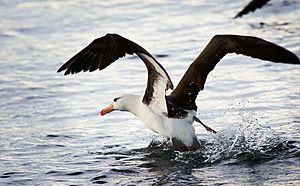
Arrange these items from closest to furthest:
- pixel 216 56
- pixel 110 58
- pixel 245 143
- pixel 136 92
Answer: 1. pixel 216 56
2. pixel 110 58
3. pixel 245 143
4. pixel 136 92

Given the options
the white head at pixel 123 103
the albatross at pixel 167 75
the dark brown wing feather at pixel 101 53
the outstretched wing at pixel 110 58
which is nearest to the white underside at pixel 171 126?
the albatross at pixel 167 75

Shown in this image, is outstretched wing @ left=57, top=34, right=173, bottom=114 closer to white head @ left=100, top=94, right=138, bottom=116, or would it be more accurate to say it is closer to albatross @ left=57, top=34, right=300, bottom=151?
albatross @ left=57, top=34, right=300, bottom=151

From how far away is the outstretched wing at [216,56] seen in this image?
772cm

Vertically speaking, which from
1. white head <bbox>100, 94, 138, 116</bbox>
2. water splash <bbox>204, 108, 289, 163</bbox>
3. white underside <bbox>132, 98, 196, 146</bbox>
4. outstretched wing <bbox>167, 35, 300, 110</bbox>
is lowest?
water splash <bbox>204, 108, 289, 163</bbox>

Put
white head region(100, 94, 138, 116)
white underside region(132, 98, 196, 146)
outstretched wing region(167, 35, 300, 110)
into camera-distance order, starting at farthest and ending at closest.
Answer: white head region(100, 94, 138, 116) < white underside region(132, 98, 196, 146) < outstretched wing region(167, 35, 300, 110)

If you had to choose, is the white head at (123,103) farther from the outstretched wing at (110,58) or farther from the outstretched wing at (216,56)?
the outstretched wing at (216,56)

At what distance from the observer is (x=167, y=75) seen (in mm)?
8711

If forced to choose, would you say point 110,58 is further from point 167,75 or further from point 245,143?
point 245,143

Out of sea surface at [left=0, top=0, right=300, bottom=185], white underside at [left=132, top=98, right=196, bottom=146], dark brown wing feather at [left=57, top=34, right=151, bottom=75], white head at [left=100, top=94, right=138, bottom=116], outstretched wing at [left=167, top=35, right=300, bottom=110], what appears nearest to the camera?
outstretched wing at [left=167, top=35, right=300, bottom=110]

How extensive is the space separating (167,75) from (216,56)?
0.72 meters

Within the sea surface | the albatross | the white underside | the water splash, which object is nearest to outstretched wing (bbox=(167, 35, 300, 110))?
the albatross

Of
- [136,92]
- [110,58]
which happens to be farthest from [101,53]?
[136,92]

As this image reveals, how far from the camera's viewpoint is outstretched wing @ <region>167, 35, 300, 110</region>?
304 inches

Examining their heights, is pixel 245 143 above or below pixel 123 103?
below
